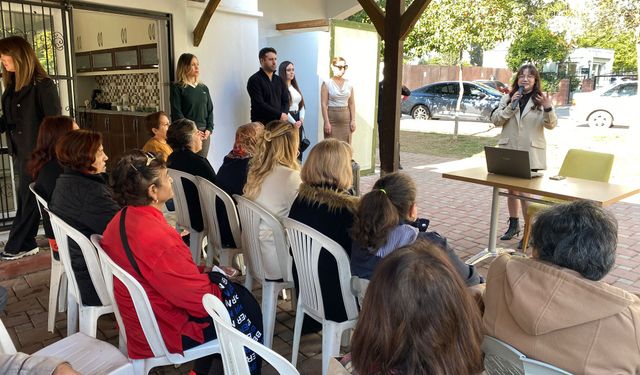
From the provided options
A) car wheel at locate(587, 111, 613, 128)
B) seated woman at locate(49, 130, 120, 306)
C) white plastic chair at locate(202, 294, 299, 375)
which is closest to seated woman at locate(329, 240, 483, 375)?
white plastic chair at locate(202, 294, 299, 375)

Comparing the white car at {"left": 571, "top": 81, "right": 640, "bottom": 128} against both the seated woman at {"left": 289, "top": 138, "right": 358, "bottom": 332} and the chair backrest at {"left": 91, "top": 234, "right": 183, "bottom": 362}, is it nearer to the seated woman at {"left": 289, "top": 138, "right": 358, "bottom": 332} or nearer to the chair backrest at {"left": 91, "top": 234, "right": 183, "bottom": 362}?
the seated woman at {"left": 289, "top": 138, "right": 358, "bottom": 332}

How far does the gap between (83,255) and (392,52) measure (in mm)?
2727

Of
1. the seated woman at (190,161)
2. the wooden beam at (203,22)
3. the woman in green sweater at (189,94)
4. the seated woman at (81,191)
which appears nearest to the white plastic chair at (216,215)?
the seated woman at (190,161)

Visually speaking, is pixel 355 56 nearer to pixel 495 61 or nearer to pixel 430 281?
pixel 430 281

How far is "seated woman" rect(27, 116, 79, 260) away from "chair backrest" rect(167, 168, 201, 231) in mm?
678

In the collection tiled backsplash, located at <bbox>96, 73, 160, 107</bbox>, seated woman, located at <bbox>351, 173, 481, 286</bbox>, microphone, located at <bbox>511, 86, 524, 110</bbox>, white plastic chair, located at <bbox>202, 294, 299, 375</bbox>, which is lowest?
white plastic chair, located at <bbox>202, 294, 299, 375</bbox>

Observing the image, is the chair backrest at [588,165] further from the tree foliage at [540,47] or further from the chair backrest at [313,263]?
the tree foliage at [540,47]

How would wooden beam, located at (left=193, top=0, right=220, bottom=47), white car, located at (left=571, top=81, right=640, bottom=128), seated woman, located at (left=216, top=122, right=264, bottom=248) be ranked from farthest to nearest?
white car, located at (left=571, top=81, right=640, bottom=128) < wooden beam, located at (left=193, top=0, right=220, bottom=47) < seated woman, located at (left=216, top=122, right=264, bottom=248)

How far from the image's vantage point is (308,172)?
2301 millimetres

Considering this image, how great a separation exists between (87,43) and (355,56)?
14.9 ft

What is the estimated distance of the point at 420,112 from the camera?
611 inches

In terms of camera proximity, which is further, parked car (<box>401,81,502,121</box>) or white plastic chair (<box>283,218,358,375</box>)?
parked car (<box>401,81,502,121</box>)

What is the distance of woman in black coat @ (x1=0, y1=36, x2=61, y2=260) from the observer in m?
3.76

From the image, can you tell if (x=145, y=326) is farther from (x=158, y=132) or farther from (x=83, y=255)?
(x=158, y=132)
